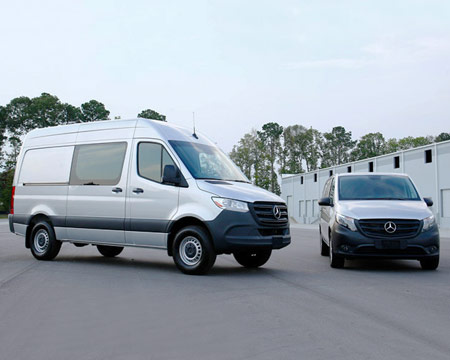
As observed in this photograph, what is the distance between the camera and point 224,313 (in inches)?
239

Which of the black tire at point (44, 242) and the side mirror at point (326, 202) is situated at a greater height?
the side mirror at point (326, 202)

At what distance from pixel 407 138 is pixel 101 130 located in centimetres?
10574

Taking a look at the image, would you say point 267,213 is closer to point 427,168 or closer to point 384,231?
point 384,231

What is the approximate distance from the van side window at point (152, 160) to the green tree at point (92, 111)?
80.8 m

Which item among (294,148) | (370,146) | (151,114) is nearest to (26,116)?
(151,114)

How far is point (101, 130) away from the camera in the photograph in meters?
11.0

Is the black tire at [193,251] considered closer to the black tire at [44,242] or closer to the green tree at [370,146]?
the black tire at [44,242]

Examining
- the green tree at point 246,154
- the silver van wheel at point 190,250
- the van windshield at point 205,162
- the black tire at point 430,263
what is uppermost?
the green tree at point 246,154

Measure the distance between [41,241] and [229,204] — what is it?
479cm

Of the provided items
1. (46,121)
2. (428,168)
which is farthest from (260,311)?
(46,121)

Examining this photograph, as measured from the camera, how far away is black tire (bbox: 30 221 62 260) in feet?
37.2

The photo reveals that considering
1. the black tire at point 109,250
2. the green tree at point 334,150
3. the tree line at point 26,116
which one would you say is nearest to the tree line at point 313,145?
the green tree at point 334,150

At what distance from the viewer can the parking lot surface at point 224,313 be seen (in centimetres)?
462

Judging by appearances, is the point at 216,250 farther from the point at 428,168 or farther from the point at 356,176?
the point at 428,168
